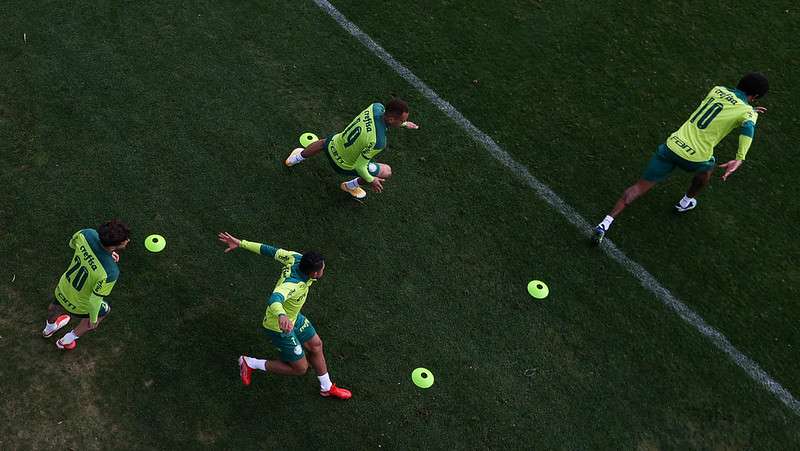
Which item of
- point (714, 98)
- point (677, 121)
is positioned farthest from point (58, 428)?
point (677, 121)

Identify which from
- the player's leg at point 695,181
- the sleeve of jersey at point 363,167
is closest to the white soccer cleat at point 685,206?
the player's leg at point 695,181

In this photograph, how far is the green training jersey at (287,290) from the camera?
579cm

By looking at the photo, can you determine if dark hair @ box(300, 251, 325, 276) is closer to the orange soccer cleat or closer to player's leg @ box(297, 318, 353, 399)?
player's leg @ box(297, 318, 353, 399)

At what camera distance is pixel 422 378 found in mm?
6934

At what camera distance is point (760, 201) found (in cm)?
881

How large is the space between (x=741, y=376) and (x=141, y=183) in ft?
23.4

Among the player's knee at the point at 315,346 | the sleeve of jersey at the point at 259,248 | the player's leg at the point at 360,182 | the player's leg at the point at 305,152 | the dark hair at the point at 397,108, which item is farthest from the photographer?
the player's leg at the point at 305,152

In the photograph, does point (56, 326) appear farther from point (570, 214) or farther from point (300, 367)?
point (570, 214)

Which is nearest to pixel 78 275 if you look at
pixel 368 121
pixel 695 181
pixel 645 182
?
pixel 368 121

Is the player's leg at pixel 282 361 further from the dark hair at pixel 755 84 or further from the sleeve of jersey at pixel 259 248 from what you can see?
the dark hair at pixel 755 84

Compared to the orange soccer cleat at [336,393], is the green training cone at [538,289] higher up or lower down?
higher up

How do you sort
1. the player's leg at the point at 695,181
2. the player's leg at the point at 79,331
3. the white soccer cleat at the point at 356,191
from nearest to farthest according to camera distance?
the player's leg at the point at 79,331 < the player's leg at the point at 695,181 < the white soccer cleat at the point at 356,191

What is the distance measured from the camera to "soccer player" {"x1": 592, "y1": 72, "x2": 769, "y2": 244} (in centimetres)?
752

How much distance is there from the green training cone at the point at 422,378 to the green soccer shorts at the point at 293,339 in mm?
1250
